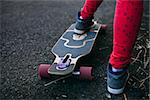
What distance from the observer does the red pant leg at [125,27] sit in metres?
0.88

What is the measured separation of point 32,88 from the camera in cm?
104

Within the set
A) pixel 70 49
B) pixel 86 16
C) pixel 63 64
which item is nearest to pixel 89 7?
pixel 86 16

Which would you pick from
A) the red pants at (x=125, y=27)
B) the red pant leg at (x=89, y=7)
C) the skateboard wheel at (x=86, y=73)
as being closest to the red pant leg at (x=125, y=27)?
the red pants at (x=125, y=27)

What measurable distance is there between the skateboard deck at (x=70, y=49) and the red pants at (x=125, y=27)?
0.19m

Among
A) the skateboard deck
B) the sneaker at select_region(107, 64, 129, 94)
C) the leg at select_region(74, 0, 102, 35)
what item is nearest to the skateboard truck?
the skateboard deck

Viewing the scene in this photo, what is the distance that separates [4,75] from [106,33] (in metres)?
0.64

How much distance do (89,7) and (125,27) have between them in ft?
1.42

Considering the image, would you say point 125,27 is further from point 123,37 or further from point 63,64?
point 63,64

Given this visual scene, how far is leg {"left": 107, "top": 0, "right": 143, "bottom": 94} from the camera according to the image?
882mm

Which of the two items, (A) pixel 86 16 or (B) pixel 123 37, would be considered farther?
(A) pixel 86 16

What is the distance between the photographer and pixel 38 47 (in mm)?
1368

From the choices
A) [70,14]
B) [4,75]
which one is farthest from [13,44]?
[70,14]

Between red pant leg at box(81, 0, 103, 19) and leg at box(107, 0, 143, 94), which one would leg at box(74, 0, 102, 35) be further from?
leg at box(107, 0, 143, 94)

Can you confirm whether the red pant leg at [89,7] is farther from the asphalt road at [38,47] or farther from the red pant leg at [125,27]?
the red pant leg at [125,27]
